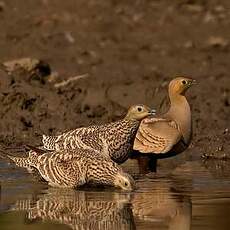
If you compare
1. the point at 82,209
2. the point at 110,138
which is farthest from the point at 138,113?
the point at 82,209

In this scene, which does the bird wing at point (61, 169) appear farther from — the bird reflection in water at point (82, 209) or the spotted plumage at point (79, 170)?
the bird reflection in water at point (82, 209)

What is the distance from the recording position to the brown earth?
17188 mm

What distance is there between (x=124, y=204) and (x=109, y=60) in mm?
8751

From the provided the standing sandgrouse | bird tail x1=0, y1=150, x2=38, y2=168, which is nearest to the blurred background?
bird tail x1=0, y1=150, x2=38, y2=168

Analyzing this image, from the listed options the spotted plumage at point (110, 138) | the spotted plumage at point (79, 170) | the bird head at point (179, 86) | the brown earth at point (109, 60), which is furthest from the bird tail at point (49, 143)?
the bird head at point (179, 86)

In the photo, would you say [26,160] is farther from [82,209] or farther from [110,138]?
[82,209]

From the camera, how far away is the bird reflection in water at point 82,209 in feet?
35.9

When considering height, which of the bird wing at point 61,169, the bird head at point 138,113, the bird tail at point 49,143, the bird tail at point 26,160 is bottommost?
the bird wing at point 61,169

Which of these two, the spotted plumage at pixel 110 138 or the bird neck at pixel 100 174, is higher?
the spotted plumage at pixel 110 138

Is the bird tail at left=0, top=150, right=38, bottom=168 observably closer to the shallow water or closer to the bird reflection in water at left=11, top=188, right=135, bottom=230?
the shallow water

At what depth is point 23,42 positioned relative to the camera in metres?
21.2

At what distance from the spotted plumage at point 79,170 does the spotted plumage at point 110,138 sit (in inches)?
14.6

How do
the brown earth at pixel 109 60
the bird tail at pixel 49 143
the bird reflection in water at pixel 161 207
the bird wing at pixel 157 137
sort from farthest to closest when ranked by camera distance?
the brown earth at pixel 109 60
the bird wing at pixel 157 137
the bird tail at pixel 49 143
the bird reflection in water at pixel 161 207

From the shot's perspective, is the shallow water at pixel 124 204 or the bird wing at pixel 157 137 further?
the bird wing at pixel 157 137
